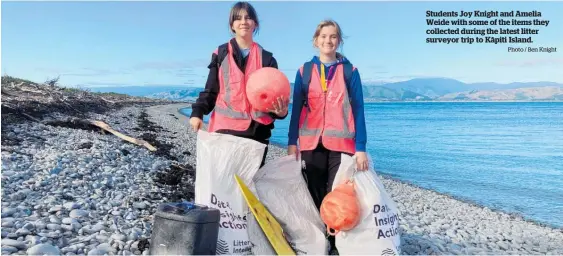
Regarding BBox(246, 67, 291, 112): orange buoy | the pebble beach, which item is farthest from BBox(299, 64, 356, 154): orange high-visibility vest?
the pebble beach

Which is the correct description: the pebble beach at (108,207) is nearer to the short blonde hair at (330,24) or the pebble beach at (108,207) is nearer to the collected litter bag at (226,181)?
the collected litter bag at (226,181)

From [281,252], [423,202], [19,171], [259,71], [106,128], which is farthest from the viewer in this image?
[106,128]

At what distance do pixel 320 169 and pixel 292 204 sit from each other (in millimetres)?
426

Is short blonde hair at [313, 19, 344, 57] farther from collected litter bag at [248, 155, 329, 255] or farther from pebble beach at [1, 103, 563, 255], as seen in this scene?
pebble beach at [1, 103, 563, 255]

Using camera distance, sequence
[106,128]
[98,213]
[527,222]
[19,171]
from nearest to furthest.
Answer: [98,213], [19,171], [527,222], [106,128]

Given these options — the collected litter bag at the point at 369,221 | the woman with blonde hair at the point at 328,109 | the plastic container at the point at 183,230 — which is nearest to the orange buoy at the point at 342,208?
the collected litter bag at the point at 369,221

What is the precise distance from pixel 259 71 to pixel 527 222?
26.8ft

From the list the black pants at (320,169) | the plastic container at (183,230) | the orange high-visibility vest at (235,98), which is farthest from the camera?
the black pants at (320,169)

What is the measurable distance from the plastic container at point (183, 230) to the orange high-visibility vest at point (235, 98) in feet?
3.13

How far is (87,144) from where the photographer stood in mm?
8516

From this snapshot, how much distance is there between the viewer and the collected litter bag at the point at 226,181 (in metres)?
3.89

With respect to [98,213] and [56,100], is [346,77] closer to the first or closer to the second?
[98,213]

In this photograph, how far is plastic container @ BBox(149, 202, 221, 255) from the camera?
322 cm

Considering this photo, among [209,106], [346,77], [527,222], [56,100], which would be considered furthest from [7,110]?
[527,222]
